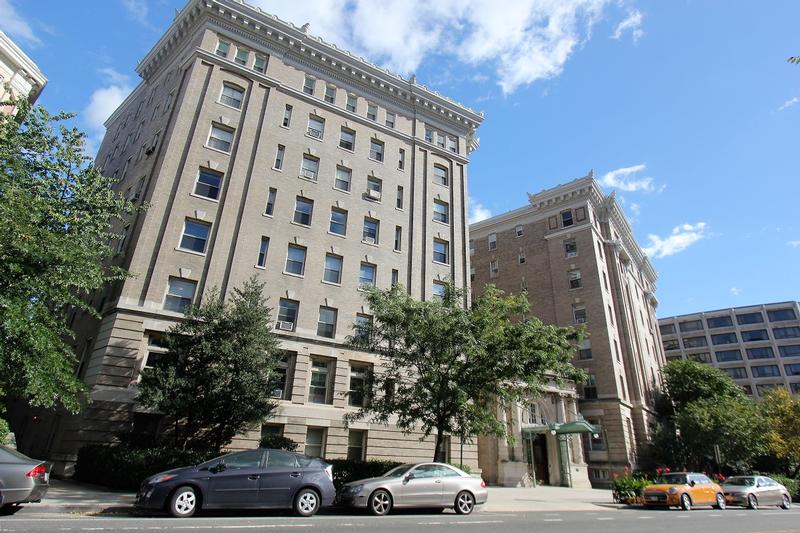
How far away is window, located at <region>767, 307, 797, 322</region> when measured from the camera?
281ft

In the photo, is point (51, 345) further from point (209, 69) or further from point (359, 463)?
point (209, 69)

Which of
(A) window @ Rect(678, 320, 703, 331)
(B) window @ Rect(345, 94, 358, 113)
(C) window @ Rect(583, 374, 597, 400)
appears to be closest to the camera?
(B) window @ Rect(345, 94, 358, 113)

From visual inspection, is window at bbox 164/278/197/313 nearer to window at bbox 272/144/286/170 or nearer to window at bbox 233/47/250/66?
window at bbox 272/144/286/170

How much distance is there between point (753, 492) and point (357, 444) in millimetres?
18853

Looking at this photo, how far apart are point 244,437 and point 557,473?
2145 centimetres

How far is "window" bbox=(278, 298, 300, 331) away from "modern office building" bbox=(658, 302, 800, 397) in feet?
270

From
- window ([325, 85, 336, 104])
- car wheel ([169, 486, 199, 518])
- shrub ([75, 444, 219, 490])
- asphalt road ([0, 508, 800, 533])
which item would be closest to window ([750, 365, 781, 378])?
asphalt road ([0, 508, 800, 533])

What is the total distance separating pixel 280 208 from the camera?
1053 inches

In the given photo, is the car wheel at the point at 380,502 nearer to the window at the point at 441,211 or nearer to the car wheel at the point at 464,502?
the car wheel at the point at 464,502

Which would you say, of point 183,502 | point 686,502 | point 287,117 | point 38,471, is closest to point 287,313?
point 287,117

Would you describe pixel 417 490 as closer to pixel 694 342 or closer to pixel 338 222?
pixel 338 222

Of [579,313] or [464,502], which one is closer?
[464,502]

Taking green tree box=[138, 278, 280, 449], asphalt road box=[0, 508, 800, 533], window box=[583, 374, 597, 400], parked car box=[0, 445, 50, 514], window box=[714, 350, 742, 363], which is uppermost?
window box=[714, 350, 742, 363]

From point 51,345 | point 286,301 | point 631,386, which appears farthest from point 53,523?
point 631,386
